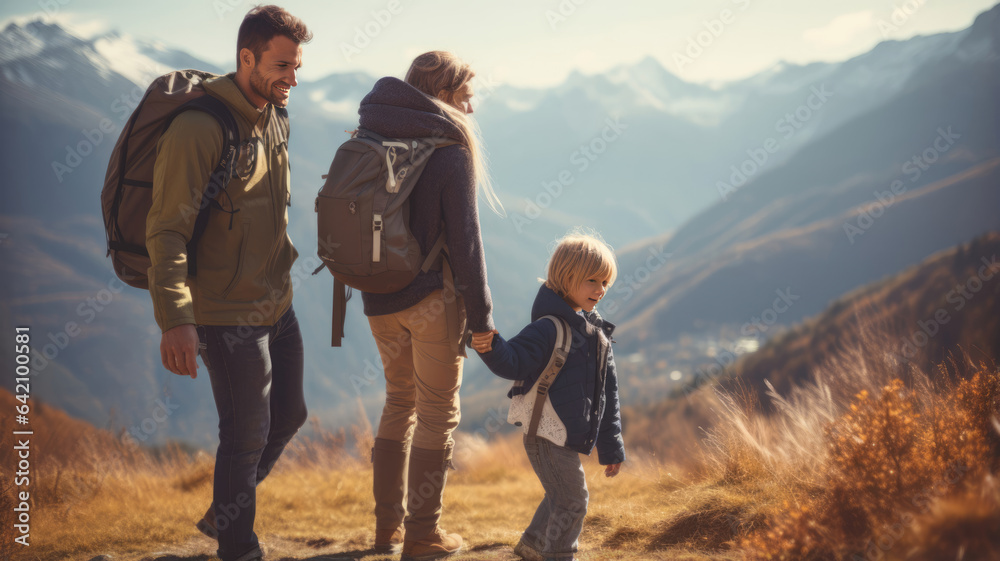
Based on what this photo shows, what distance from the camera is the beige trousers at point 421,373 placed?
8.73ft

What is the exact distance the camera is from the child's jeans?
262 cm

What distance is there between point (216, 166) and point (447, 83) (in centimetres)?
93

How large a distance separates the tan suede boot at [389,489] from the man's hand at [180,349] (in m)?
1.02

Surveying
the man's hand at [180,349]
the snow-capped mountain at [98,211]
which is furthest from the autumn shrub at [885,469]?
the snow-capped mountain at [98,211]

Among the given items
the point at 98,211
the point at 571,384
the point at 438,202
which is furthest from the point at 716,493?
the point at 98,211

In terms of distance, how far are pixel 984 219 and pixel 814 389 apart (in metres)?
126

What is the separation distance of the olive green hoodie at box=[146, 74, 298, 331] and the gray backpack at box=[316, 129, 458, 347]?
0.24 metres

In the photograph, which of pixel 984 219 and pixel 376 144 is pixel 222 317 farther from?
pixel 984 219

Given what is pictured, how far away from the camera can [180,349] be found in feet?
7.07

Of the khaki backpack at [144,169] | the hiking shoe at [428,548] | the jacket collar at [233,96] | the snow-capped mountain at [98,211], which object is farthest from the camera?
the snow-capped mountain at [98,211]

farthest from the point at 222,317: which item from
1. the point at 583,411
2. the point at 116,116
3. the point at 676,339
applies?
the point at 116,116

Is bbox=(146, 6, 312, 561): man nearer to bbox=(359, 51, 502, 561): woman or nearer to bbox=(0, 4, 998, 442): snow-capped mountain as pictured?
bbox=(359, 51, 502, 561): woman

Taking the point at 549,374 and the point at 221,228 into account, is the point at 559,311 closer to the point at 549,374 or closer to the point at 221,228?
the point at 549,374

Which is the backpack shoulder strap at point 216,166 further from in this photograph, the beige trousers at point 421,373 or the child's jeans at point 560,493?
the child's jeans at point 560,493
